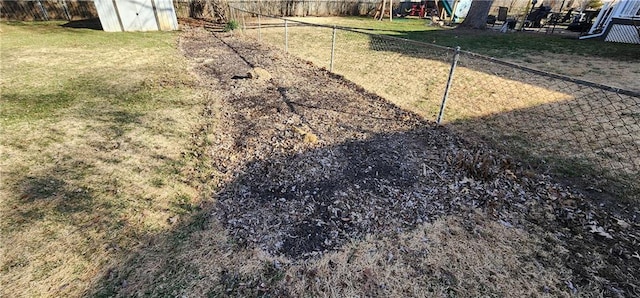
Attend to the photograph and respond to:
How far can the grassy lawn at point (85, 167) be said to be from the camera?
2.60m

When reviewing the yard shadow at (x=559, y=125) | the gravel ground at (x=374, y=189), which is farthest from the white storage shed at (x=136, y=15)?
the yard shadow at (x=559, y=125)

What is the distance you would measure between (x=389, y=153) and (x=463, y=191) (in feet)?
3.87

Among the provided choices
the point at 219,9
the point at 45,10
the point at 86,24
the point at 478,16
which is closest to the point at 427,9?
the point at 478,16

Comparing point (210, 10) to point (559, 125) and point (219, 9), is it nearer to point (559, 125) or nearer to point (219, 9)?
point (219, 9)

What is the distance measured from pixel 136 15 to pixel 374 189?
1587 cm

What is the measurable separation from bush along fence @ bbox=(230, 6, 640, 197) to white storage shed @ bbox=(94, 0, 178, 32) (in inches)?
377

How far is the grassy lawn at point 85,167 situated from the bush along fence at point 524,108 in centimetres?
457

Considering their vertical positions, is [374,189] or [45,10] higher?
[45,10]

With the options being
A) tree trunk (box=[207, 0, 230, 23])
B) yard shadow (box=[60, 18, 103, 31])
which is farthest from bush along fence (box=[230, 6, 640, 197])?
yard shadow (box=[60, 18, 103, 31])

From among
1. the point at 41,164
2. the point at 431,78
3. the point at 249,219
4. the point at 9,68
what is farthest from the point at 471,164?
the point at 9,68

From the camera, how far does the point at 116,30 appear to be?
45.2 feet

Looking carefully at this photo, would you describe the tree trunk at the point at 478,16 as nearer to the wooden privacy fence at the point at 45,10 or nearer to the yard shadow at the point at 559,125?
the yard shadow at the point at 559,125

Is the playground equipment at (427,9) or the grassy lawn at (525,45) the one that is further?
the playground equipment at (427,9)

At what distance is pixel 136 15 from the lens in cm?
1395
